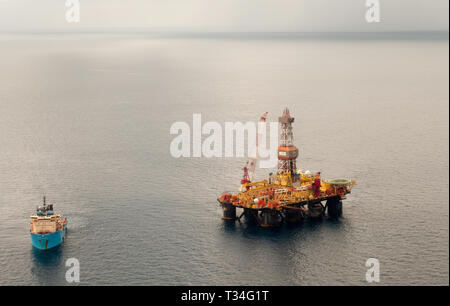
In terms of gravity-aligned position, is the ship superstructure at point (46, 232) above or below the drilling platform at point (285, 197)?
below

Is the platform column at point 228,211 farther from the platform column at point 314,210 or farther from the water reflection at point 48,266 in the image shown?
the water reflection at point 48,266

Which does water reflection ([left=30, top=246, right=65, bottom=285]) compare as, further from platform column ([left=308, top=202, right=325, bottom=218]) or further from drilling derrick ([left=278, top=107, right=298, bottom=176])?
platform column ([left=308, top=202, right=325, bottom=218])

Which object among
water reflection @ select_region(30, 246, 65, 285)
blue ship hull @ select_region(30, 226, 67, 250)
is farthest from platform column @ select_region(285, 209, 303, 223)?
blue ship hull @ select_region(30, 226, 67, 250)

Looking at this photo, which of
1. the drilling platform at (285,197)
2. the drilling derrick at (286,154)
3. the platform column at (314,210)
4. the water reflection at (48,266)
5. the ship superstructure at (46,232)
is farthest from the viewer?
the drilling derrick at (286,154)

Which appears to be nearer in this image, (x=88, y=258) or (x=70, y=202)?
(x=88, y=258)

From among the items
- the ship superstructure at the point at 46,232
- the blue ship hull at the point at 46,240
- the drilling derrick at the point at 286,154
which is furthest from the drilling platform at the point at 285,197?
the blue ship hull at the point at 46,240

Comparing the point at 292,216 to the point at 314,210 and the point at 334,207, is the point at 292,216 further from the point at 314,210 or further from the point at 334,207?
the point at 334,207
